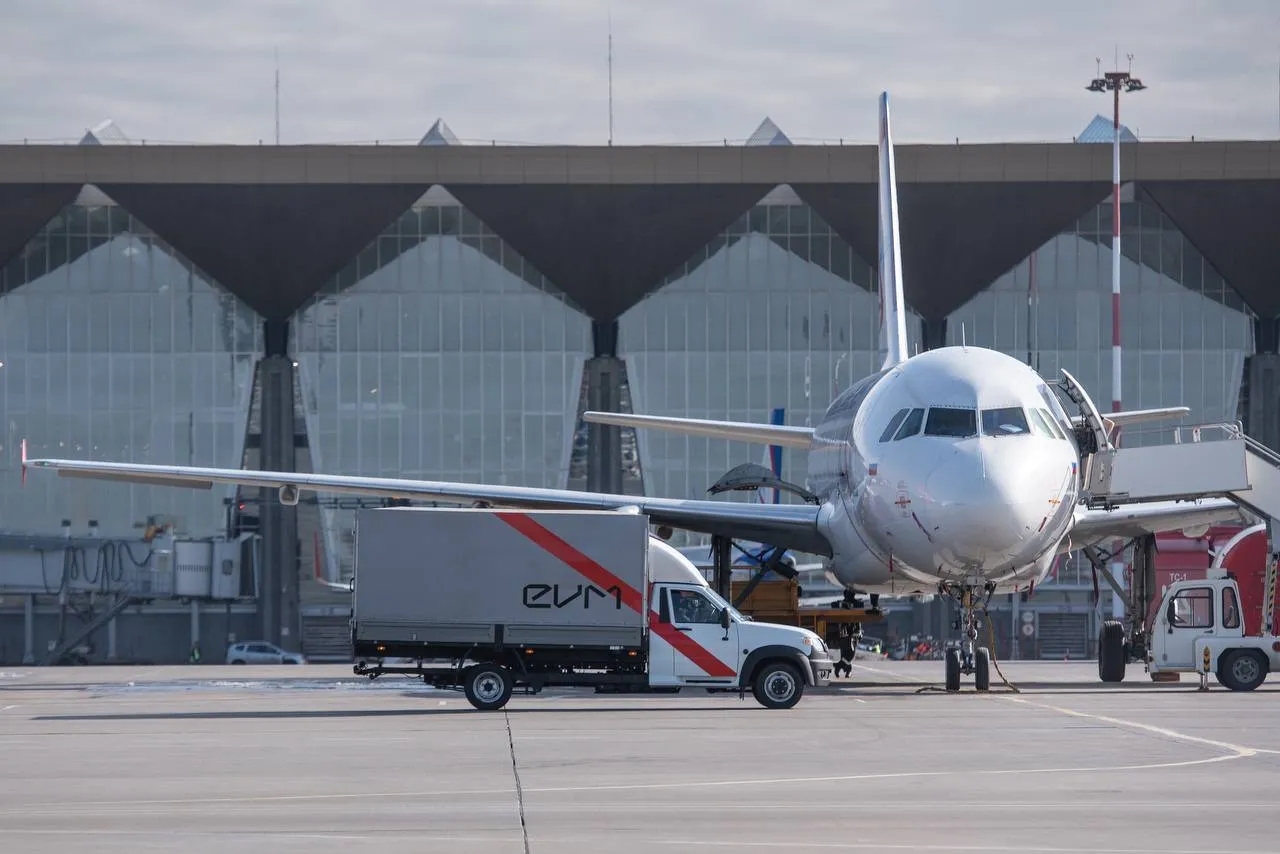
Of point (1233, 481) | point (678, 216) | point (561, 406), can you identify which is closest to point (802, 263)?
point (678, 216)

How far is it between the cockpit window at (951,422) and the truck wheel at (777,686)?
4568 millimetres

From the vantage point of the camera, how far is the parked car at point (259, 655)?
3044 inches

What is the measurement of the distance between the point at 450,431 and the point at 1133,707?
53762 mm

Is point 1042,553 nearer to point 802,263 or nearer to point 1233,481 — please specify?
point 1233,481

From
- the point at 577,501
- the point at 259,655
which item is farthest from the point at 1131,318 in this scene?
the point at 577,501

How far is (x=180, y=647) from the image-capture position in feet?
271

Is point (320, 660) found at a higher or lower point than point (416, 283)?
lower

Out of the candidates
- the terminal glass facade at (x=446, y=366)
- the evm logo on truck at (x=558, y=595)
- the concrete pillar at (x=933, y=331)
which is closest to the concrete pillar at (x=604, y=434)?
the terminal glass facade at (x=446, y=366)

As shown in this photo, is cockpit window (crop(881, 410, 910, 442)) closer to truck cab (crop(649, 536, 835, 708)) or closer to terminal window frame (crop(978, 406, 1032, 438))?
terminal window frame (crop(978, 406, 1032, 438))

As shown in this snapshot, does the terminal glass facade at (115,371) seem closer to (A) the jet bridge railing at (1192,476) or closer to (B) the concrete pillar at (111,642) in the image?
(B) the concrete pillar at (111,642)

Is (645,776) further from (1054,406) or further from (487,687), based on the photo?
(1054,406)

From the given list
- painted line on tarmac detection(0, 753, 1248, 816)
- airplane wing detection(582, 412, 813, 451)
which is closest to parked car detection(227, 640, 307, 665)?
airplane wing detection(582, 412, 813, 451)

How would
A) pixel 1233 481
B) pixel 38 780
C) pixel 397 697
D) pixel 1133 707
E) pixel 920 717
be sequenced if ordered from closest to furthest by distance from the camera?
pixel 38 780 → pixel 920 717 → pixel 1133 707 → pixel 397 697 → pixel 1233 481

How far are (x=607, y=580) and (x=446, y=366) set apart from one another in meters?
52.1
